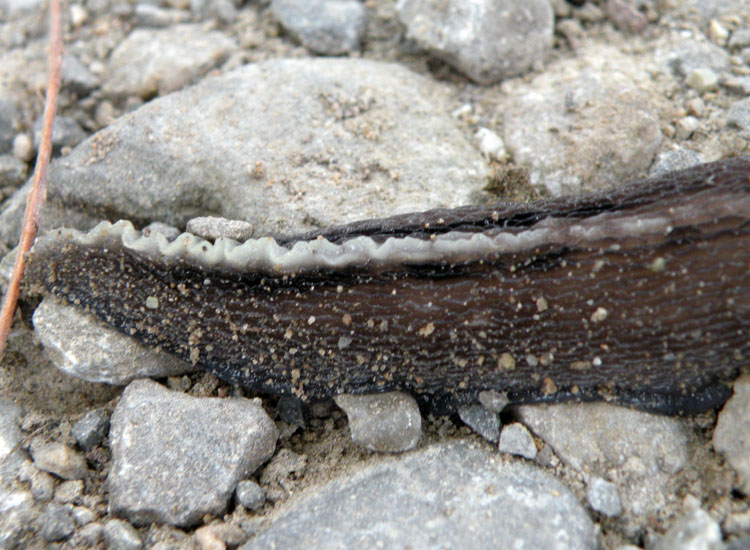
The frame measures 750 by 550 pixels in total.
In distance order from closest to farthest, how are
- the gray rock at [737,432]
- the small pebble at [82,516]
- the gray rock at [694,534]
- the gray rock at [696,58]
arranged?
the gray rock at [694,534] < the gray rock at [737,432] < the small pebble at [82,516] < the gray rock at [696,58]

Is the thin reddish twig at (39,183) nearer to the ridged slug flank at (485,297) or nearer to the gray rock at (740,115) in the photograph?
the ridged slug flank at (485,297)

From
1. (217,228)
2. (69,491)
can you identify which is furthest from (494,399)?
(69,491)

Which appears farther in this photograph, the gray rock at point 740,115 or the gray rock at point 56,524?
the gray rock at point 740,115

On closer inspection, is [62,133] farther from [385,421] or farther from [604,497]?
[604,497]

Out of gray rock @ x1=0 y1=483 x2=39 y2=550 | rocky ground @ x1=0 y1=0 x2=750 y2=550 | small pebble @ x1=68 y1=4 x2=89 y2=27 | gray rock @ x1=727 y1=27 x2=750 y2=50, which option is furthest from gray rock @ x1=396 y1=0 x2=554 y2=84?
gray rock @ x1=0 y1=483 x2=39 y2=550

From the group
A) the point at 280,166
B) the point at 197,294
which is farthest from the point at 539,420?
the point at 280,166

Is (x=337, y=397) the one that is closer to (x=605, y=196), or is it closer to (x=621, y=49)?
(x=605, y=196)

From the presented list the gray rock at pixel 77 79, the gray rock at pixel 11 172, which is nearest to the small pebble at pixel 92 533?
the gray rock at pixel 11 172
